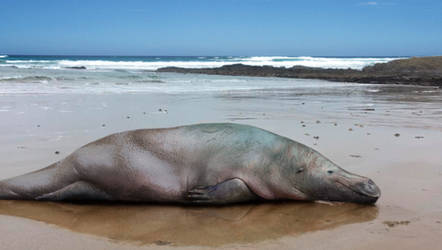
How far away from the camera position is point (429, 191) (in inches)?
167

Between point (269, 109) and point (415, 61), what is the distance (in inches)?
1065

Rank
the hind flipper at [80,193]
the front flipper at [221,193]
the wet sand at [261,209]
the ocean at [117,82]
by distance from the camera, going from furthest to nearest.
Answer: the ocean at [117,82], the hind flipper at [80,193], the front flipper at [221,193], the wet sand at [261,209]

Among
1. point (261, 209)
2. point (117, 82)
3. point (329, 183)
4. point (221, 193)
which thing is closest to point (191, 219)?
point (221, 193)

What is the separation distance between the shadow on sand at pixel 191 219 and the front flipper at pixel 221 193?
7 centimetres

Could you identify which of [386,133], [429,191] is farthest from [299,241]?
[386,133]

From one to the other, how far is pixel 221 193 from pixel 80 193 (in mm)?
1140

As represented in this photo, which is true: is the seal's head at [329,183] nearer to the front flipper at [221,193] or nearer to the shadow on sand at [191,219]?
the shadow on sand at [191,219]

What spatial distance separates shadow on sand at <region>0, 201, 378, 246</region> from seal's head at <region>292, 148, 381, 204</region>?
0.10 metres

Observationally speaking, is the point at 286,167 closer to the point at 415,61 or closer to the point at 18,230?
the point at 18,230

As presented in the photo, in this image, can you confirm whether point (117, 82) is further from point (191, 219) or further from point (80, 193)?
point (191, 219)

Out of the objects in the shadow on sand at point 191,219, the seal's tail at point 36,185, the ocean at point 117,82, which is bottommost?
the ocean at point 117,82

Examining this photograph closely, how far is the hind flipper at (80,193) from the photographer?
4008 millimetres

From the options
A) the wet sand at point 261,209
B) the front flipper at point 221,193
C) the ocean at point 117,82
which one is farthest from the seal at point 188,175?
the ocean at point 117,82

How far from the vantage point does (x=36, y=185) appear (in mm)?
4078
